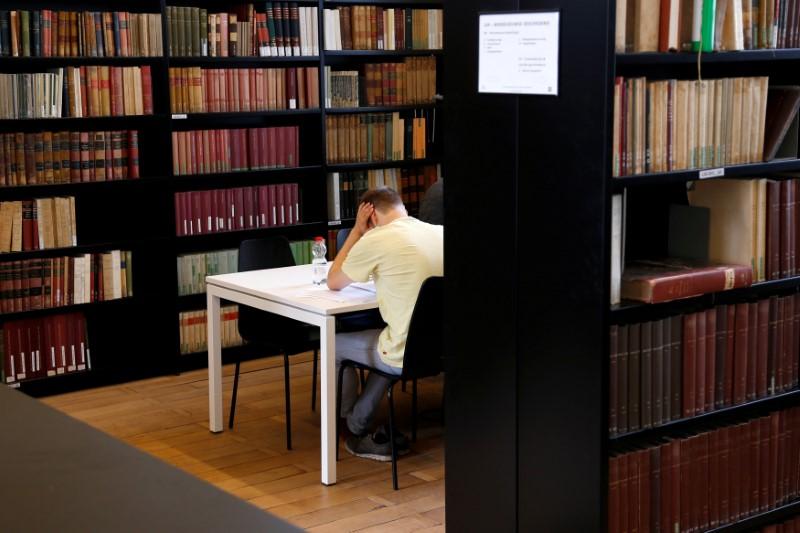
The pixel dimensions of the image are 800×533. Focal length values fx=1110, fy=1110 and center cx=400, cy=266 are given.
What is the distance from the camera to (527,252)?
3.08m

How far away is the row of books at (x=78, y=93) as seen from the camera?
554 cm

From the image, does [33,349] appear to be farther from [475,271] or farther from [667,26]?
[667,26]

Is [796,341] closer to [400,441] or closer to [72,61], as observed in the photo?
[400,441]

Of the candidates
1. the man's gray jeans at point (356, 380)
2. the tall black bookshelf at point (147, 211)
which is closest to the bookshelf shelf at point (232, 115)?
the tall black bookshelf at point (147, 211)

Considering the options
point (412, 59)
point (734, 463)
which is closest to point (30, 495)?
point (734, 463)

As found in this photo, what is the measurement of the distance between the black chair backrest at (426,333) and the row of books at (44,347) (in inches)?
90.3

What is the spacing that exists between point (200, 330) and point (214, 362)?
1.20 m

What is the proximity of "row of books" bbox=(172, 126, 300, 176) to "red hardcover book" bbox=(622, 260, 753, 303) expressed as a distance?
3.51 metres

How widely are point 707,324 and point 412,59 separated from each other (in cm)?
411

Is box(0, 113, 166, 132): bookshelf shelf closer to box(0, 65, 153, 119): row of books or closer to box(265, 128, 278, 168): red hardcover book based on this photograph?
box(0, 65, 153, 119): row of books

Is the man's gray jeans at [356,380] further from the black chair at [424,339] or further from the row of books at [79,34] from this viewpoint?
the row of books at [79,34]

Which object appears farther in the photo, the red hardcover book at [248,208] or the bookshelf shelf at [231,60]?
the red hardcover book at [248,208]

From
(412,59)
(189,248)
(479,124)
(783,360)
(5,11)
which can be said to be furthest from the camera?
(412,59)

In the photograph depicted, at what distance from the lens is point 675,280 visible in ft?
10.1
